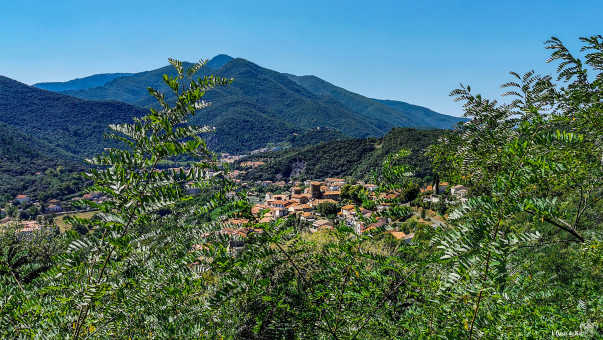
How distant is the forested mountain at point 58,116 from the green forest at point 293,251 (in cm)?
13750

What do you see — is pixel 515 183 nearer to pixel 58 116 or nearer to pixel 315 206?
pixel 315 206

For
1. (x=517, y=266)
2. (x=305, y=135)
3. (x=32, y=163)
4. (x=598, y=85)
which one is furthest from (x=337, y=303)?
(x=305, y=135)

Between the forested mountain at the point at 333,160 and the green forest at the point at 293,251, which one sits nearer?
the green forest at the point at 293,251

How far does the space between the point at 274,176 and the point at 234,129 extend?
288 ft

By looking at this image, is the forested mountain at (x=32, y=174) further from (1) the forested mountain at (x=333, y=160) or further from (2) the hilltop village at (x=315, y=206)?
(1) the forested mountain at (x=333, y=160)

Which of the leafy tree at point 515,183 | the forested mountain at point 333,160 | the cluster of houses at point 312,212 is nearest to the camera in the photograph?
the leafy tree at point 515,183

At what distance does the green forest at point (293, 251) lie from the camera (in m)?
1.63

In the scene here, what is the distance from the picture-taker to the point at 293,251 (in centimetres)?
243

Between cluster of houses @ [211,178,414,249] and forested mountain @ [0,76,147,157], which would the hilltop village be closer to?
cluster of houses @ [211,178,414,249]

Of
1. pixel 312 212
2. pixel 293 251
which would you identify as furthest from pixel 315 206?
pixel 293 251

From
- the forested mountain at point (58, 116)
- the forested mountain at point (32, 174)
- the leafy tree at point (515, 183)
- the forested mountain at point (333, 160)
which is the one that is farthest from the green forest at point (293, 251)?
the forested mountain at point (58, 116)

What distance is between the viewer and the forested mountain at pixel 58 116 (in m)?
128

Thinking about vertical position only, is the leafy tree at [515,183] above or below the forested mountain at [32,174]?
above

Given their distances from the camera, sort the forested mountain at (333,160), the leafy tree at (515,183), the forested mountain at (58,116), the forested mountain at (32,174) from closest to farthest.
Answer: the leafy tree at (515,183), the forested mountain at (32,174), the forested mountain at (333,160), the forested mountain at (58,116)
